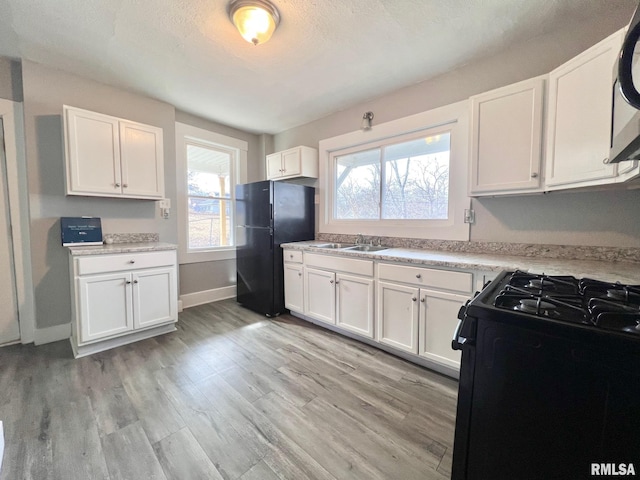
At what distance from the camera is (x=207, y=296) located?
142 inches

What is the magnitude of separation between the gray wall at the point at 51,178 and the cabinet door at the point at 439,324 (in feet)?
10.4

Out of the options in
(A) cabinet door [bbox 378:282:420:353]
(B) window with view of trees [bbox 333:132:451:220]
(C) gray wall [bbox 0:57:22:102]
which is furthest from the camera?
(B) window with view of trees [bbox 333:132:451:220]

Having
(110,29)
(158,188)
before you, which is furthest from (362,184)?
(110,29)

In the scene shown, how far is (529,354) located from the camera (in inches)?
28.0

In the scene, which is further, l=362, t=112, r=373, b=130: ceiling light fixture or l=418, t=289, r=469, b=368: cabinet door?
l=362, t=112, r=373, b=130: ceiling light fixture

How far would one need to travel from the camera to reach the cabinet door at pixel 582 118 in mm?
1356

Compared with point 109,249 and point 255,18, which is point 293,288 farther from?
point 255,18

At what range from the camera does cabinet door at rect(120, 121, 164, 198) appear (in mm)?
2541

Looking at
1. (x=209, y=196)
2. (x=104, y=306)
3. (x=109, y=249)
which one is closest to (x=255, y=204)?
(x=209, y=196)

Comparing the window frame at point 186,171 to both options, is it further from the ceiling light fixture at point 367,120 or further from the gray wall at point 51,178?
the ceiling light fixture at point 367,120

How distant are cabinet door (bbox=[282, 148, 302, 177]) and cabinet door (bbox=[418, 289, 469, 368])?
221cm

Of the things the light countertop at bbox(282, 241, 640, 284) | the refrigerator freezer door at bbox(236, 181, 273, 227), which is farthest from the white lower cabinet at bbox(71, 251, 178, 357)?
the light countertop at bbox(282, 241, 640, 284)

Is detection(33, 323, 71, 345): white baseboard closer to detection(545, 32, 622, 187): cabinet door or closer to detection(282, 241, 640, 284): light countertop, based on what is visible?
detection(282, 241, 640, 284): light countertop

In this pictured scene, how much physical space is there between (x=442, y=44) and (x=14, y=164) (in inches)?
149
